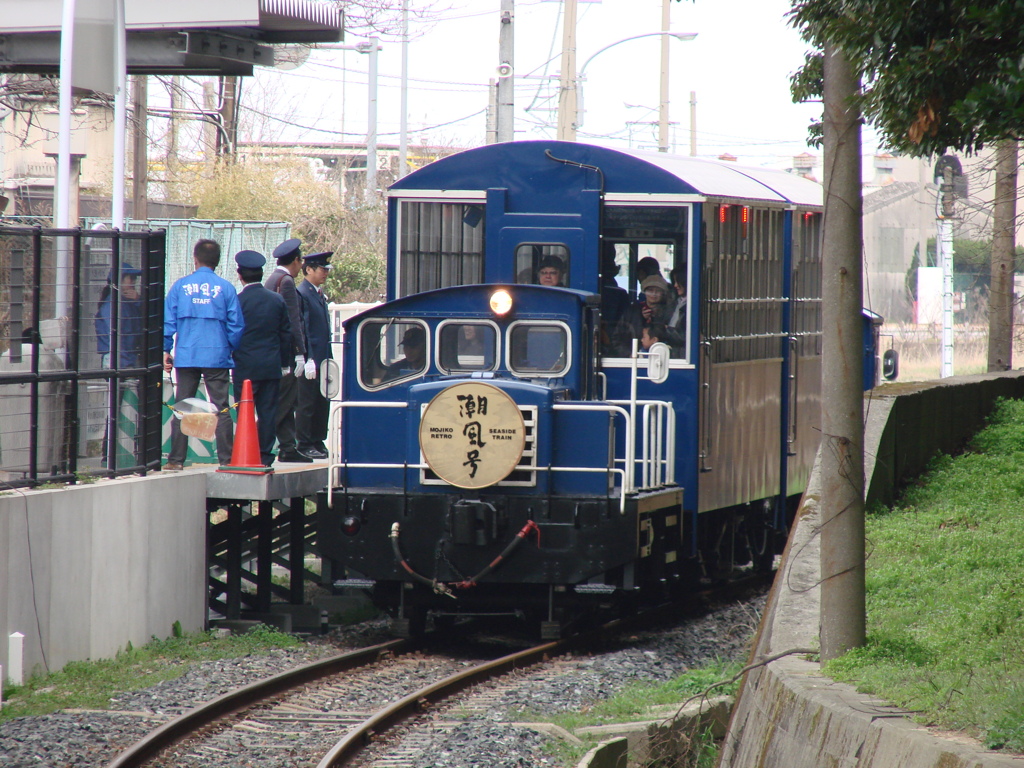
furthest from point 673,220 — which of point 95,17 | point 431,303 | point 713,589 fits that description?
point 95,17

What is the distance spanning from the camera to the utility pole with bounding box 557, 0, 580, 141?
86.8 feet

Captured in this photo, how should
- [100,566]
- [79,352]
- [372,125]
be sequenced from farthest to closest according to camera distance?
[372,125] < [79,352] < [100,566]

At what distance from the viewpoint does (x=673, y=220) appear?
11.0 metres

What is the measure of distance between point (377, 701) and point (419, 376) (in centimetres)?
282

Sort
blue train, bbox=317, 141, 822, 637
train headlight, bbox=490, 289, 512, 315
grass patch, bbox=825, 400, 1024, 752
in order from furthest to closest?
train headlight, bbox=490, 289, 512, 315, blue train, bbox=317, 141, 822, 637, grass patch, bbox=825, 400, 1024, 752

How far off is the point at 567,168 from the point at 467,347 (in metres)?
1.77

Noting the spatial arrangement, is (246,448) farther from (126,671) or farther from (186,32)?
(186,32)

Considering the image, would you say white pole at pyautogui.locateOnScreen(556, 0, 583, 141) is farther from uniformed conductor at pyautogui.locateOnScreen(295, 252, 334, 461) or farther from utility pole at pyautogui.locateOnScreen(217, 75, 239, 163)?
uniformed conductor at pyautogui.locateOnScreen(295, 252, 334, 461)

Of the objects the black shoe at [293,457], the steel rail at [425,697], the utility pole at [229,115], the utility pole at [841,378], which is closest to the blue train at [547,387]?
the steel rail at [425,697]

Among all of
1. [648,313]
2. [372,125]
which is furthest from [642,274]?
[372,125]

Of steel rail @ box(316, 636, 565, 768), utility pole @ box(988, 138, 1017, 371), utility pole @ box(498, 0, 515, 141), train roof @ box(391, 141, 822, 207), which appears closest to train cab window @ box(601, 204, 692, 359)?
train roof @ box(391, 141, 822, 207)

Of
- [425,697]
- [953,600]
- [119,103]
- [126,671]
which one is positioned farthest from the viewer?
[119,103]

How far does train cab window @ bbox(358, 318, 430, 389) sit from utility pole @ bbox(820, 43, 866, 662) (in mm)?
4667

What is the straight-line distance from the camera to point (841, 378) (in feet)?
22.1
